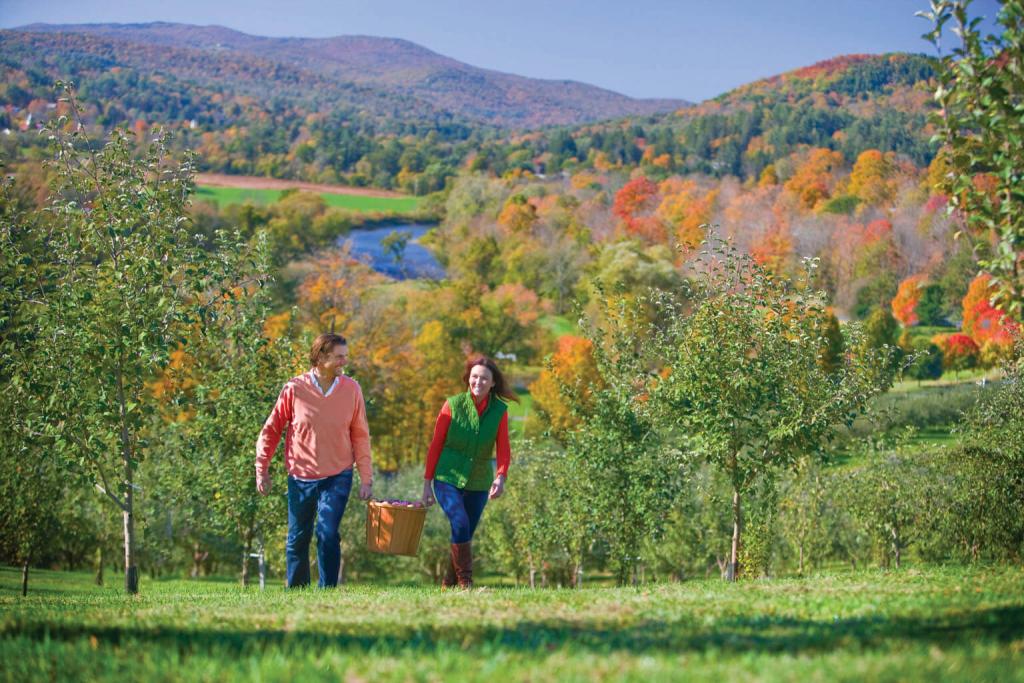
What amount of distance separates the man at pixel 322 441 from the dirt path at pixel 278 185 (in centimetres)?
11654

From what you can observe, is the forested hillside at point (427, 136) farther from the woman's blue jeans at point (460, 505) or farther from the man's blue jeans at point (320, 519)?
the woman's blue jeans at point (460, 505)

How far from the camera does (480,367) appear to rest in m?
10.2

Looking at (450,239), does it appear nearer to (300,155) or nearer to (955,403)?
(300,155)

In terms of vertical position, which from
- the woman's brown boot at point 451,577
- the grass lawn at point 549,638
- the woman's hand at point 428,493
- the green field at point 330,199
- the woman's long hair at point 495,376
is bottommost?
the woman's brown boot at point 451,577

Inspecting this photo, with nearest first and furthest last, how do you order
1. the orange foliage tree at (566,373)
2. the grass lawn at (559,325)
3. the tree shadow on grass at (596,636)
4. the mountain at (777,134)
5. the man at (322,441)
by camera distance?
the tree shadow on grass at (596,636) < the man at (322,441) < the orange foliage tree at (566,373) < the grass lawn at (559,325) < the mountain at (777,134)

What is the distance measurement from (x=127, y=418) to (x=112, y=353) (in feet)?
3.27

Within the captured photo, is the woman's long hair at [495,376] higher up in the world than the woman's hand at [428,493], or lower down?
higher up

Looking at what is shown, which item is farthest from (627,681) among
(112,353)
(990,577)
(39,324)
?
(39,324)

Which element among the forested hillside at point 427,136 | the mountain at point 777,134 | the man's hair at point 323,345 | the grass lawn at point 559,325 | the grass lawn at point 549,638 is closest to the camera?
the grass lawn at point 549,638

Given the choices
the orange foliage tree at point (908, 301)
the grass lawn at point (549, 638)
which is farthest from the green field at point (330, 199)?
the grass lawn at point (549, 638)

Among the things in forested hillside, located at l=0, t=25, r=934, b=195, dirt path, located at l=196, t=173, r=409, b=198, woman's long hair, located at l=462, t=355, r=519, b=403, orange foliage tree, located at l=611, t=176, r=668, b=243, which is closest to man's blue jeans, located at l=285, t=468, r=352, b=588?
woman's long hair, located at l=462, t=355, r=519, b=403

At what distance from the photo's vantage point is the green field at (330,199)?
116750 millimetres

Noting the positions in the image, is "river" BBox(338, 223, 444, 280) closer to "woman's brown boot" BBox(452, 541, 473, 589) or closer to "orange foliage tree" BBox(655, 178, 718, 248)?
"orange foliage tree" BBox(655, 178, 718, 248)

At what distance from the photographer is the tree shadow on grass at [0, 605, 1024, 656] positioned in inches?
214
